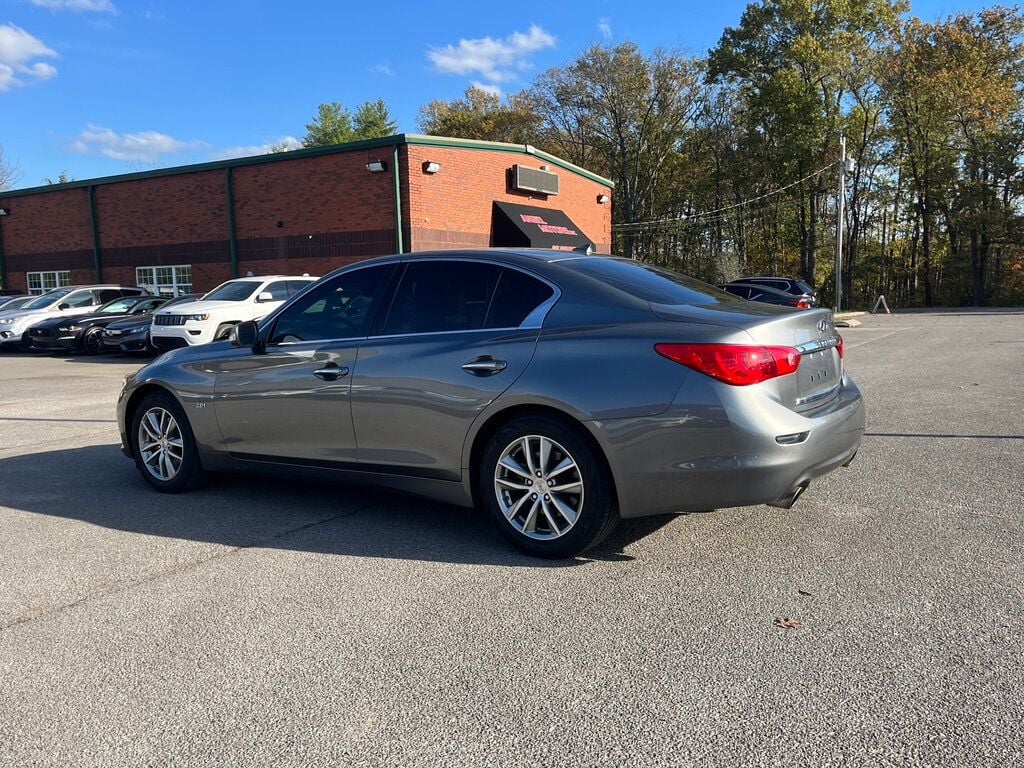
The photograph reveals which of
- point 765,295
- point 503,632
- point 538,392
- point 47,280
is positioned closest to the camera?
point 503,632

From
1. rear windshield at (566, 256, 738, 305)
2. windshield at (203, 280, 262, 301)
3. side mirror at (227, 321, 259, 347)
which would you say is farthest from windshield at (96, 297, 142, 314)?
rear windshield at (566, 256, 738, 305)

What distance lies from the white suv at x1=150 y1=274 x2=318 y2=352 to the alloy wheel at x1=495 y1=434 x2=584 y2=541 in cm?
1175

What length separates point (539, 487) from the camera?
13.6ft

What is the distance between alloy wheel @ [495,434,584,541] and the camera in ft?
13.4

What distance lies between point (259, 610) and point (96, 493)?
2.92 m

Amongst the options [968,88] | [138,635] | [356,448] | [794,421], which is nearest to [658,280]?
[794,421]

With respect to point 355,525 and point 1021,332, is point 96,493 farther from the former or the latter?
point 1021,332

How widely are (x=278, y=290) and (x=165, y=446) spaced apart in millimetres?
11656

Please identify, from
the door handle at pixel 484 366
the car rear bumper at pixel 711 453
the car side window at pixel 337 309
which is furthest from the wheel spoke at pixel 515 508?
the car side window at pixel 337 309

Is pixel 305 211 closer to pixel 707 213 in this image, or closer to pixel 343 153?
pixel 343 153

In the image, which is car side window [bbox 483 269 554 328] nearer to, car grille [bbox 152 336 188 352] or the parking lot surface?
the parking lot surface

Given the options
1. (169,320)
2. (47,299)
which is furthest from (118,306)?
(169,320)

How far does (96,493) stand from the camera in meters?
5.88

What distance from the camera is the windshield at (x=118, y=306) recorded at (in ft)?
65.3
